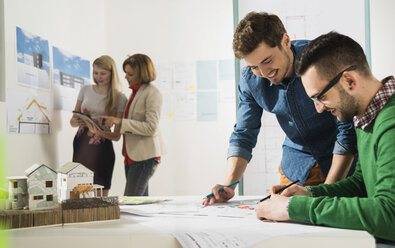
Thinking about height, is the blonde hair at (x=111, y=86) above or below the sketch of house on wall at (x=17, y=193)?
above

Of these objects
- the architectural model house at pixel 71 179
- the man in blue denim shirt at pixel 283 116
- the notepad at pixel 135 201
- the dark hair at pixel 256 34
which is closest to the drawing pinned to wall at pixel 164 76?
the man in blue denim shirt at pixel 283 116

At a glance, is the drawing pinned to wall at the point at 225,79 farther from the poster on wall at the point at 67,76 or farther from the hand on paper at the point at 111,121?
the poster on wall at the point at 67,76

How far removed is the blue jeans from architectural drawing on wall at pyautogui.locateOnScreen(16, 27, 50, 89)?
2.46 feet

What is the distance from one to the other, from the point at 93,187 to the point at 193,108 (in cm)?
189

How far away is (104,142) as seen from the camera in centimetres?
265

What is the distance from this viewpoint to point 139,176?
254 cm

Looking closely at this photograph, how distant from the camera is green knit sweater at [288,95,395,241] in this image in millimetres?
816

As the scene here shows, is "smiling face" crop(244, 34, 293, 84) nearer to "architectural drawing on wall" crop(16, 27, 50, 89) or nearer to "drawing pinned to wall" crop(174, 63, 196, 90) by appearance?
"architectural drawing on wall" crop(16, 27, 50, 89)

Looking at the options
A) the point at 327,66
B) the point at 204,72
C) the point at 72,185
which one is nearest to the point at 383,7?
the point at 204,72

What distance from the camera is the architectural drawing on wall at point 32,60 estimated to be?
2197 mm

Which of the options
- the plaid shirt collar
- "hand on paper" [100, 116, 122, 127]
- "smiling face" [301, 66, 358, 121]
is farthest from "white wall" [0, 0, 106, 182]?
the plaid shirt collar

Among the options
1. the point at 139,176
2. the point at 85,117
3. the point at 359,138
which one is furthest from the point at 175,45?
the point at 359,138

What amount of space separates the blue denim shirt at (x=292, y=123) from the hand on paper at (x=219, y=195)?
296mm

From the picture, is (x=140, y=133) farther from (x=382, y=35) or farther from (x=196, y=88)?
(x=382, y=35)
